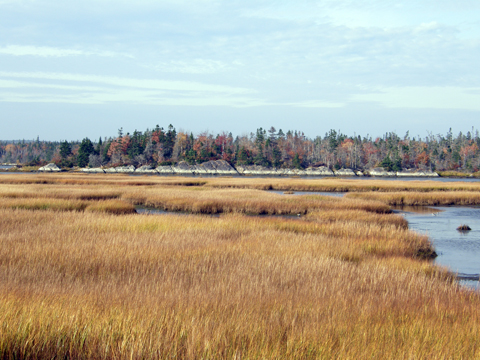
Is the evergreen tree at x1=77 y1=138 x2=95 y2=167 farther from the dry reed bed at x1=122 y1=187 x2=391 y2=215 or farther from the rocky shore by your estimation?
the dry reed bed at x1=122 y1=187 x2=391 y2=215

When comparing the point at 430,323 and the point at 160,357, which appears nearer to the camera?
the point at 160,357

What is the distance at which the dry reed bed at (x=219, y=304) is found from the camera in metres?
5.06

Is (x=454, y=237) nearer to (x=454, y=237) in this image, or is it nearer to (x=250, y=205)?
(x=454, y=237)

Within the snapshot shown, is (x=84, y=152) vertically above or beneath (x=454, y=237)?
above

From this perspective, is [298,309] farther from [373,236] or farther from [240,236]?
[373,236]

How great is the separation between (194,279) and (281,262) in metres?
2.91

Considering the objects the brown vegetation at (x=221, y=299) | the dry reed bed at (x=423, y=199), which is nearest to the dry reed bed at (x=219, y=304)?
the brown vegetation at (x=221, y=299)

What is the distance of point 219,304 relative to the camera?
6539 mm

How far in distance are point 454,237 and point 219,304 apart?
1765 centimetres

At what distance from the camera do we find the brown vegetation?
200 inches

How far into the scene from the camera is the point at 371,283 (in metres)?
8.76

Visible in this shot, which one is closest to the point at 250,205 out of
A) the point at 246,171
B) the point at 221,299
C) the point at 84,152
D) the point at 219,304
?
the point at 221,299

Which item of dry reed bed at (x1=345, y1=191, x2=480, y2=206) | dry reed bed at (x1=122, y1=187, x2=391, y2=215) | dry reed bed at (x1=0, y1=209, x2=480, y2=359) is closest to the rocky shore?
dry reed bed at (x1=345, y1=191, x2=480, y2=206)

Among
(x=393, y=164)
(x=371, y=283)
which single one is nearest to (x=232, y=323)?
(x=371, y=283)
